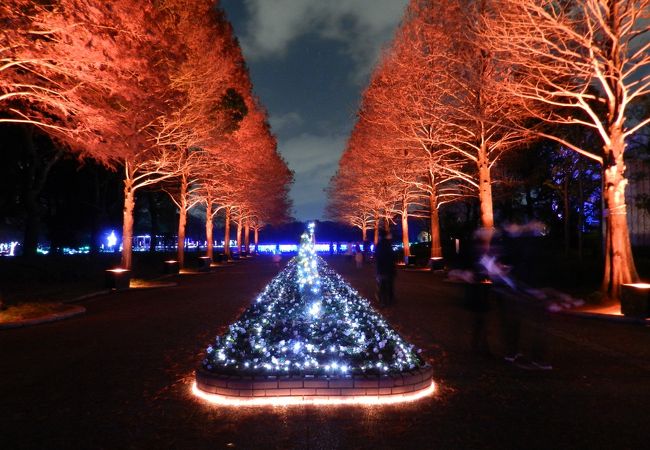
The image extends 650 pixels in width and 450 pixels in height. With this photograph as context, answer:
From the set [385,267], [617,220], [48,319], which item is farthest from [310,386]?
[617,220]

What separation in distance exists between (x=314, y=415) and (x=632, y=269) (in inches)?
480

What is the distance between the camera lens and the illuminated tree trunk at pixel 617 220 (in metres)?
14.2

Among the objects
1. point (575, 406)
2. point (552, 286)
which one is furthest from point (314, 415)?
point (552, 286)

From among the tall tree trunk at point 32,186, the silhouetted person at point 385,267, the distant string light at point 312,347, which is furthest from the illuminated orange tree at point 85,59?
the tall tree trunk at point 32,186

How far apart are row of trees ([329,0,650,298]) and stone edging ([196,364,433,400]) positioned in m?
10.6

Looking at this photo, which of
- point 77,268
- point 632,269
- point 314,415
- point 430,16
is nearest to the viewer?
point 314,415

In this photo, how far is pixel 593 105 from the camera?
115ft

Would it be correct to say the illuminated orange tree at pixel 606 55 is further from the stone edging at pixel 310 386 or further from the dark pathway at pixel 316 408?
the stone edging at pixel 310 386

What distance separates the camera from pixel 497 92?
15906 millimetres

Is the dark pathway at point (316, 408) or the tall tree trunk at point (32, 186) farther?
the tall tree trunk at point (32, 186)

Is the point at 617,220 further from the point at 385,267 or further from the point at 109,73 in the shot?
the point at 109,73

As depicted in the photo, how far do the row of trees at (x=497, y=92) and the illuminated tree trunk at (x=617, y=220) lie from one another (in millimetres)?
27

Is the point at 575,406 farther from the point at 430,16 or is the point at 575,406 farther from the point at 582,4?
the point at 430,16

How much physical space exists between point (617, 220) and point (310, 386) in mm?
11714
